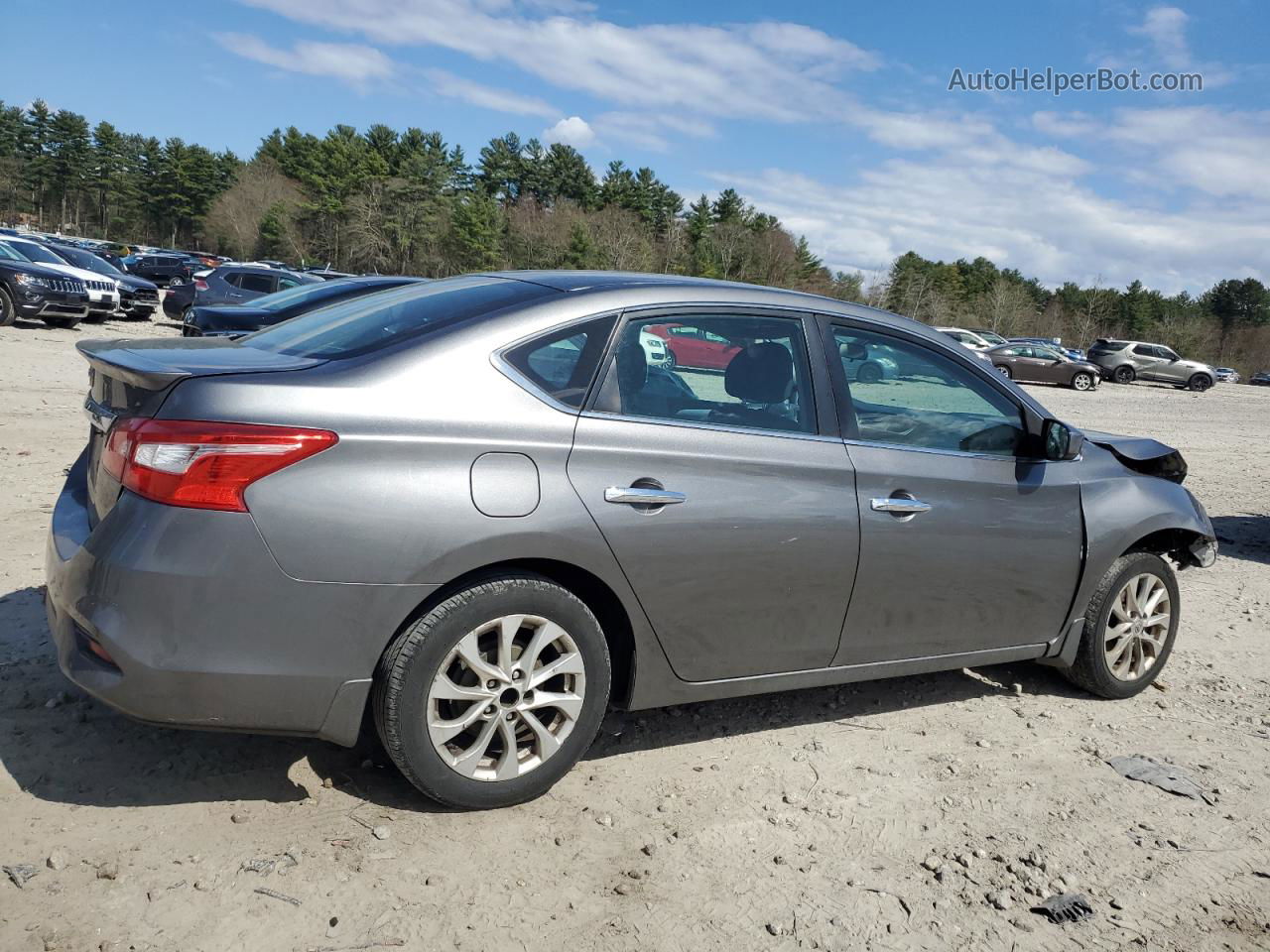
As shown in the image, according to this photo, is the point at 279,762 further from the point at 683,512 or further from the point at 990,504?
the point at 990,504

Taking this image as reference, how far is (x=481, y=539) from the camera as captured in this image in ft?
9.81

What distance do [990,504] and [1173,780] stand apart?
1.28 m

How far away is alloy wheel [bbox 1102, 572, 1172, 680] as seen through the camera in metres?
4.71

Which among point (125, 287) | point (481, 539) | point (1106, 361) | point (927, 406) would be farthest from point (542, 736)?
point (1106, 361)

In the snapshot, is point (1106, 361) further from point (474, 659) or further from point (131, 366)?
point (131, 366)

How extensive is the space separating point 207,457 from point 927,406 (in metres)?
2.75

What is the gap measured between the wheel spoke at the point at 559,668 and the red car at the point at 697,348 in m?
1.07

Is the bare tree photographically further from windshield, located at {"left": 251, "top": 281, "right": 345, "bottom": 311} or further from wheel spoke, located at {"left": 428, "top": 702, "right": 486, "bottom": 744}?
wheel spoke, located at {"left": 428, "top": 702, "right": 486, "bottom": 744}

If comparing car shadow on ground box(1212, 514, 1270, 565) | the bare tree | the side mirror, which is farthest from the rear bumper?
the bare tree

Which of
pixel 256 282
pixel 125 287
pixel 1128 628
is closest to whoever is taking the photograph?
pixel 1128 628

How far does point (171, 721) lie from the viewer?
2840mm

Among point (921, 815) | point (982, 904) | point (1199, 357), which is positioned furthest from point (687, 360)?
point (1199, 357)

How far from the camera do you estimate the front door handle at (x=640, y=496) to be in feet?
10.6

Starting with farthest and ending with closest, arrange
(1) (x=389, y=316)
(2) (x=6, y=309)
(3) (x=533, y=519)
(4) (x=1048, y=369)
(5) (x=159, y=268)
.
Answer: (5) (x=159, y=268) → (4) (x=1048, y=369) → (2) (x=6, y=309) → (1) (x=389, y=316) → (3) (x=533, y=519)
